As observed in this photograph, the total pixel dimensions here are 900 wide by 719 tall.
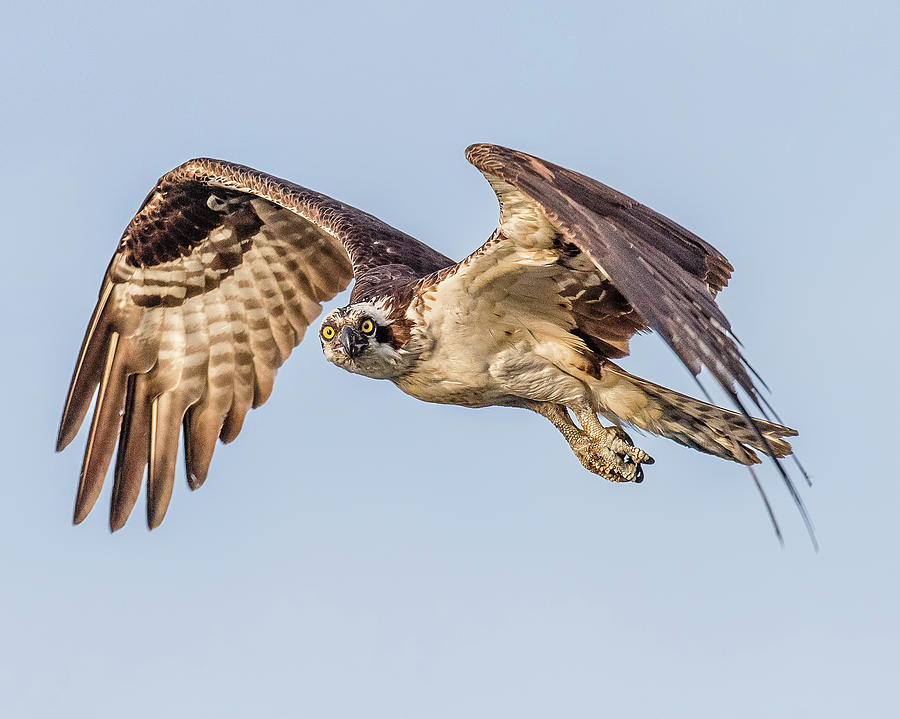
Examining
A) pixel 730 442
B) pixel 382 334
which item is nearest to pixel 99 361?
pixel 382 334

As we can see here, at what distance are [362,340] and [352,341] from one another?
0.07 m

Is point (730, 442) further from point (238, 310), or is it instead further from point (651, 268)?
point (238, 310)

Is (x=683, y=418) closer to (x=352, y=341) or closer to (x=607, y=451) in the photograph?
(x=607, y=451)

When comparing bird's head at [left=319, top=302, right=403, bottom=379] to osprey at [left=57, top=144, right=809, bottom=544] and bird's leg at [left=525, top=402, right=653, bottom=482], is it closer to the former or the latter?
osprey at [left=57, top=144, right=809, bottom=544]

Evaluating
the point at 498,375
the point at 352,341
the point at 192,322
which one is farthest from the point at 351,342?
the point at 192,322

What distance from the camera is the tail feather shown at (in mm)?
10070

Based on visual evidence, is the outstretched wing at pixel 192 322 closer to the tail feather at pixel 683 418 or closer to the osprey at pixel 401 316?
the osprey at pixel 401 316

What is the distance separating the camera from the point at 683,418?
33.8ft

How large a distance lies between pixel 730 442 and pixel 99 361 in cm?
551

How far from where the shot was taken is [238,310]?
494 inches

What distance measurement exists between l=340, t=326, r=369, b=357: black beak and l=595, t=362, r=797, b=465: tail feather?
5.95 ft

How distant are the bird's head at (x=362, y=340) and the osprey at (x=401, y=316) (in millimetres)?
14

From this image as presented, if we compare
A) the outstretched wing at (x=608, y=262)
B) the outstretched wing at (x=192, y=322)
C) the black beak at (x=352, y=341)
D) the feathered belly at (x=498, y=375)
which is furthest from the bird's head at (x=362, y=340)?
the outstretched wing at (x=192, y=322)

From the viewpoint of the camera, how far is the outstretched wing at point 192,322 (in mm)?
12156
